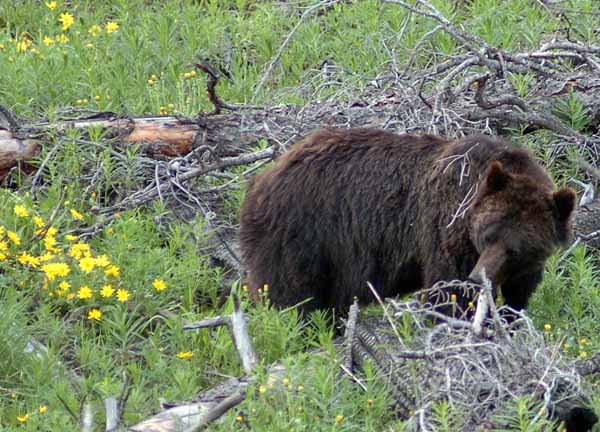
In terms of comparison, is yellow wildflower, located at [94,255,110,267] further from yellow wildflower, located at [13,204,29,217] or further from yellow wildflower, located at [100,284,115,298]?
yellow wildflower, located at [13,204,29,217]

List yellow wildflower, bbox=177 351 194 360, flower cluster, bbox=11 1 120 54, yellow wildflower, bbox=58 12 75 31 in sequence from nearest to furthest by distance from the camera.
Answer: yellow wildflower, bbox=177 351 194 360 → flower cluster, bbox=11 1 120 54 → yellow wildflower, bbox=58 12 75 31

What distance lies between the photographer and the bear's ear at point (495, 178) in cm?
645

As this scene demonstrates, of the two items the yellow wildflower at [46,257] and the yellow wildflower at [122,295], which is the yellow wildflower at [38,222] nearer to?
the yellow wildflower at [46,257]

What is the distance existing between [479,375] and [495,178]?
139cm

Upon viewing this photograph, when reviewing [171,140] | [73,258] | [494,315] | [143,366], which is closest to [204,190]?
[171,140]

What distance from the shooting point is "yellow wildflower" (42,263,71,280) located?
23.0ft

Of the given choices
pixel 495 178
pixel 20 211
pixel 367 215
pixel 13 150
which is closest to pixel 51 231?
pixel 20 211

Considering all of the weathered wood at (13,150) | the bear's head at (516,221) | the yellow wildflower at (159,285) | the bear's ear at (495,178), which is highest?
the bear's ear at (495,178)

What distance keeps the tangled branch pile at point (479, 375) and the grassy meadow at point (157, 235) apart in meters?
0.09

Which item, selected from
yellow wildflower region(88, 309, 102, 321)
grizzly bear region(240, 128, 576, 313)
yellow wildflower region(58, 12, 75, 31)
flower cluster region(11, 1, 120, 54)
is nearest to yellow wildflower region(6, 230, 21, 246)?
yellow wildflower region(88, 309, 102, 321)

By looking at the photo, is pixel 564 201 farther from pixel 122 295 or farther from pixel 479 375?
pixel 122 295

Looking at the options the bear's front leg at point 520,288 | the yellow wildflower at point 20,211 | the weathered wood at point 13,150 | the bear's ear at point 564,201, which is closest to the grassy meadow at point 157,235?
the yellow wildflower at point 20,211

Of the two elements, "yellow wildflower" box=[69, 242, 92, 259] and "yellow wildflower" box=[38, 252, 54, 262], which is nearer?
"yellow wildflower" box=[38, 252, 54, 262]

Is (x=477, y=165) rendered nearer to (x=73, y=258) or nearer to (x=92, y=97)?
(x=73, y=258)
